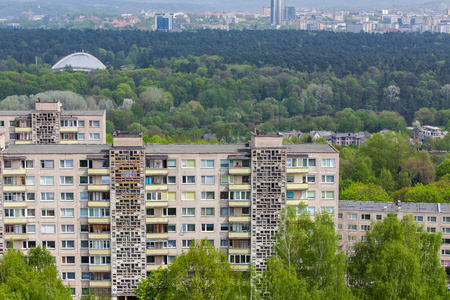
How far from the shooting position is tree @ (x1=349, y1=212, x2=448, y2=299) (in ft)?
156

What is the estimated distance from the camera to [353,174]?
97062mm

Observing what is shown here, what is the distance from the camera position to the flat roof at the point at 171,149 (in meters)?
56.9

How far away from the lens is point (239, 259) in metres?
56.6

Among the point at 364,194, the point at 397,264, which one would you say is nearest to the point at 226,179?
the point at 397,264

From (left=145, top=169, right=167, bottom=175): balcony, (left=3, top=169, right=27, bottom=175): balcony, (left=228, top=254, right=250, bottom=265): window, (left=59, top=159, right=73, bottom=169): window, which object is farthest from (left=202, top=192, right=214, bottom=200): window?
(left=3, top=169, right=27, bottom=175): balcony

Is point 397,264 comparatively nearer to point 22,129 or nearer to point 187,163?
point 187,163

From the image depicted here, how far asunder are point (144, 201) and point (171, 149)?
4.34 m

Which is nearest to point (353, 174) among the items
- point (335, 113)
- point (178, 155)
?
point (178, 155)

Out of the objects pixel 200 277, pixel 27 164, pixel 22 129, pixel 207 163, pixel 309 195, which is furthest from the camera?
pixel 22 129

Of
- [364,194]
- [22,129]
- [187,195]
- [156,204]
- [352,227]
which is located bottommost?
[352,227]

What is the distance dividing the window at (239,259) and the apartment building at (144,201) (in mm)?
66

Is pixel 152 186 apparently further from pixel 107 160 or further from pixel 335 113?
pixel 335 113

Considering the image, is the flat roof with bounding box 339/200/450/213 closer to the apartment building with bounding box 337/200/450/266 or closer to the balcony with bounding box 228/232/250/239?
the apartment building with bounding box 337/200/450/266

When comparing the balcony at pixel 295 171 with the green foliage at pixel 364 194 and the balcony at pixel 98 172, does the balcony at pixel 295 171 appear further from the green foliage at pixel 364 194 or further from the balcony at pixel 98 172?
the green foliage at pixel 364 194
